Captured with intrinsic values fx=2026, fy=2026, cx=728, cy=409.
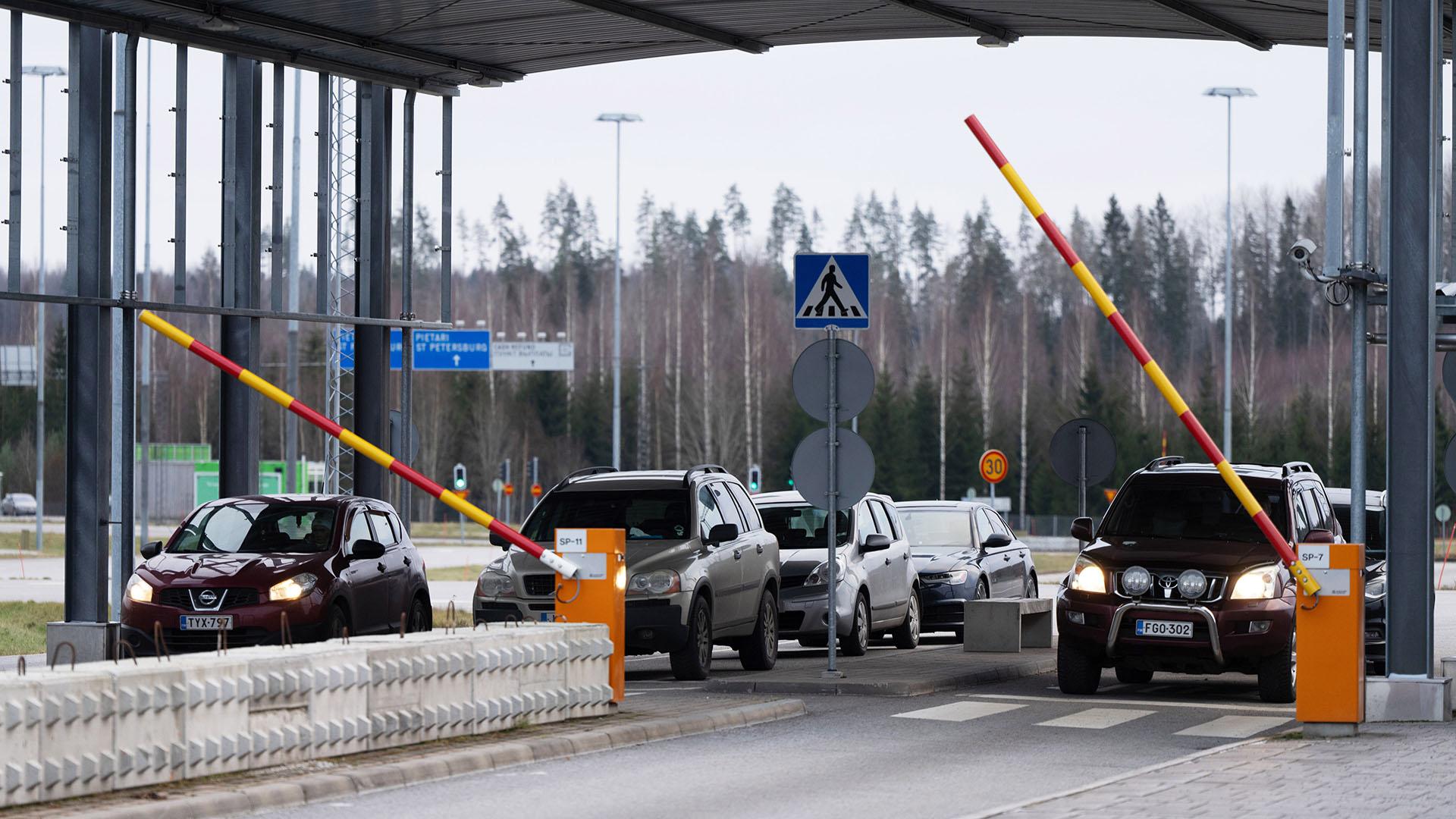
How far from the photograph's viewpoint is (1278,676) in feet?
52.5

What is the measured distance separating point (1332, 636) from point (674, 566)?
20.6 ft

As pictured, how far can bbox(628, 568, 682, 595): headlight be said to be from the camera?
56.0ft

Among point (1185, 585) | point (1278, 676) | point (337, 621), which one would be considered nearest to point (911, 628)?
point (1278, 676)

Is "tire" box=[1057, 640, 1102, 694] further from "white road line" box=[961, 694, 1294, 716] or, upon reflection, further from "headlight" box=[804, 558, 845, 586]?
"headlight" box=[804, 558, 845, 586]

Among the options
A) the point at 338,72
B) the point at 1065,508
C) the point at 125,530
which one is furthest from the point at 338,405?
the point at 1065,508

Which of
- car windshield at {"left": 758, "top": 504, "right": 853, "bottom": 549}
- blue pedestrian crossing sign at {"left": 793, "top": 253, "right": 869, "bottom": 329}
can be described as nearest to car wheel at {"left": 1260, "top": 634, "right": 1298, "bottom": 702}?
blue pedestrian crossing sign at {"left": 793, "top": 253, "right": 869, "bottom": 329}

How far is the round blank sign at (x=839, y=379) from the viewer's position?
56.8 ft

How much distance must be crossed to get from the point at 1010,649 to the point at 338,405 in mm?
11910

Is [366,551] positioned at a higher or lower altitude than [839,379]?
lower

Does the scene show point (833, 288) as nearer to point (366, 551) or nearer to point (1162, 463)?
point (1162, 463)

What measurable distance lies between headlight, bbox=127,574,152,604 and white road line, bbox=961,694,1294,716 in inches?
269

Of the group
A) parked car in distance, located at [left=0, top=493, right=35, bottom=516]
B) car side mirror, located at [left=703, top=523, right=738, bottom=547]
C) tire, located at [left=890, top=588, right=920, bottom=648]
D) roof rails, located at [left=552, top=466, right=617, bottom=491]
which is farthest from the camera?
parked car in distance, located at [left=0, top=493, right=35, bottom=516]

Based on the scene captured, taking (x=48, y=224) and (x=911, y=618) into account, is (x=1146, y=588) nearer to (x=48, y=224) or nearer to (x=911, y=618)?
(x=911, y=618)

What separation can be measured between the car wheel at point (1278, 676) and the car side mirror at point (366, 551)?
7.53 metres
